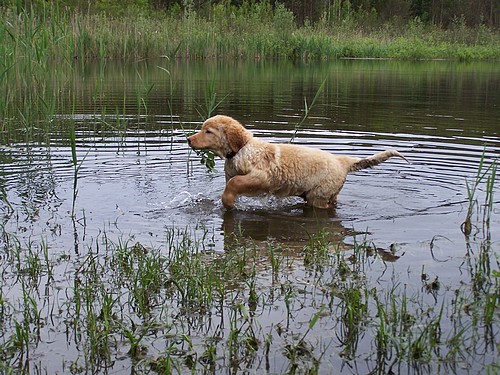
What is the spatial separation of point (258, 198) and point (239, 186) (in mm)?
609

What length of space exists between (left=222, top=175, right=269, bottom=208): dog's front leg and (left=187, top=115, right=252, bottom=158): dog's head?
0.34 meters

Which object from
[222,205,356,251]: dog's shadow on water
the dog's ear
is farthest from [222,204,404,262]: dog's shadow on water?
the dog's ear

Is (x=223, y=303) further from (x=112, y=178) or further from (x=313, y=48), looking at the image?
(x=313, y=48)

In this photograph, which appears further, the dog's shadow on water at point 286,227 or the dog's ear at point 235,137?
the dog's ear at point 235,137

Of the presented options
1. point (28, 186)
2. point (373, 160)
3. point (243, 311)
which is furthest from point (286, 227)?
point (28, 186)

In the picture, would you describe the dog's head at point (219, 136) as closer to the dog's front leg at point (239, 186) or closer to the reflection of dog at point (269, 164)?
the reflection of dog at point (269, 164)

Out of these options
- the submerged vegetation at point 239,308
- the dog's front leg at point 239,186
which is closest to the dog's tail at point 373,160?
the dog's front leg at point 239,186

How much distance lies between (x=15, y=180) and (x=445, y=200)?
509cm

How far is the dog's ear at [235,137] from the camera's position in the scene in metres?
6.95

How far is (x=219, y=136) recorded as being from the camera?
22.9ft

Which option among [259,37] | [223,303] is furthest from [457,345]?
[259,37]

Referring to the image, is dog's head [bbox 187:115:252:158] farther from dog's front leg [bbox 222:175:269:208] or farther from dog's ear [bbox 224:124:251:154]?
dog's front leg [bbox 222:175:269:208]

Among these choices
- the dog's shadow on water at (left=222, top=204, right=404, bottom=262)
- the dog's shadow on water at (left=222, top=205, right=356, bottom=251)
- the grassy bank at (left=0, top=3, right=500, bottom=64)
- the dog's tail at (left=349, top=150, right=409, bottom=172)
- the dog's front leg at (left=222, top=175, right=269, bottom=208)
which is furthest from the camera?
the grassy bank at (left=0, top=3, right=500, bottom=64)

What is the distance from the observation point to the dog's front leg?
689cm
